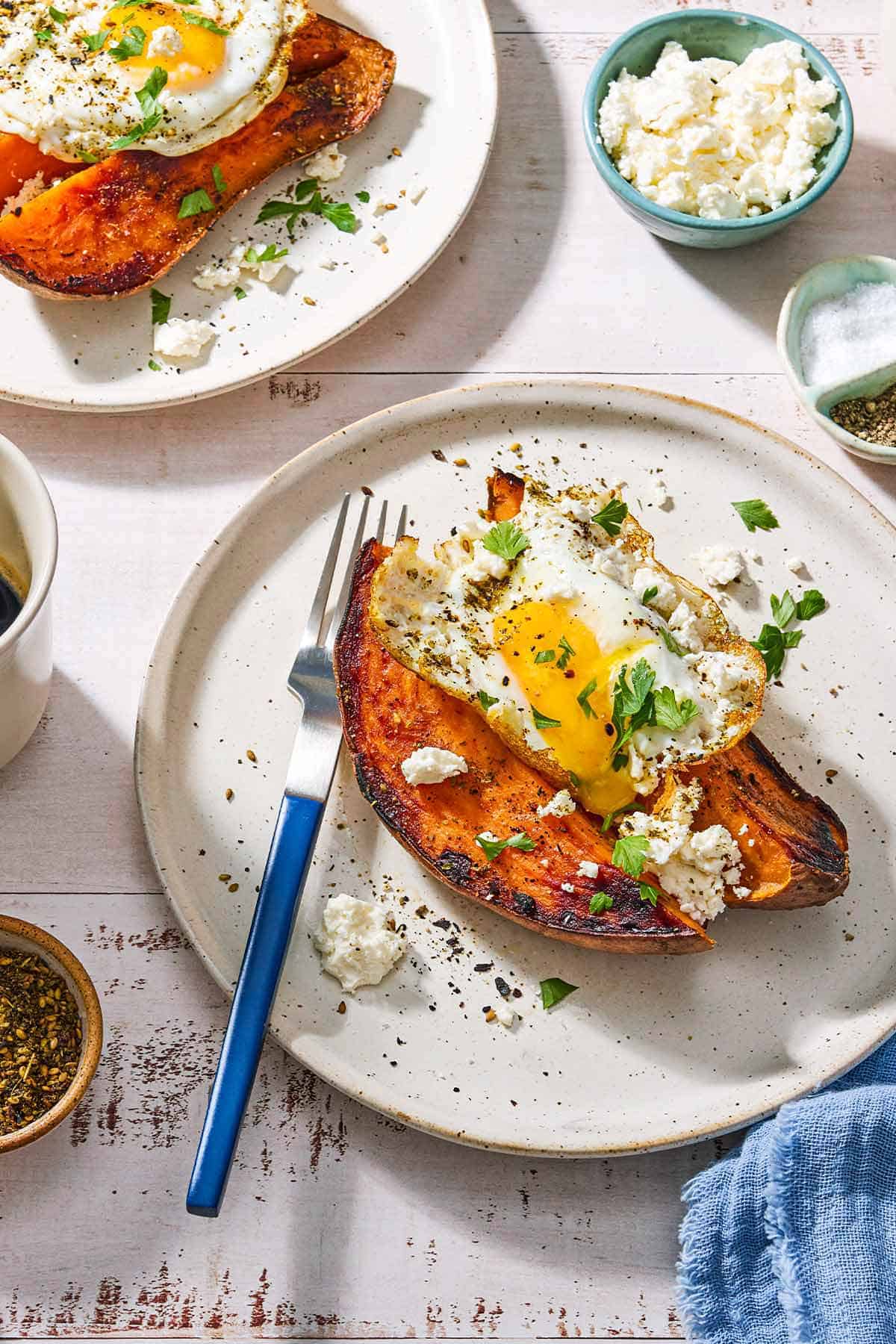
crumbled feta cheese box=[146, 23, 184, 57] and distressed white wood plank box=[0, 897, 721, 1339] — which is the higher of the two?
crumbled feta cheese box=[146, 23, 184, 57]

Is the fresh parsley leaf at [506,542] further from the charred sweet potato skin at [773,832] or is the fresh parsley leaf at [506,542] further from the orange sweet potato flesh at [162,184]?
the orange sweet potato flesh at [162,184]

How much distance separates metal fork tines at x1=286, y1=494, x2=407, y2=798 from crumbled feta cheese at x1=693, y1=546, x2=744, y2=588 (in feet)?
1.91

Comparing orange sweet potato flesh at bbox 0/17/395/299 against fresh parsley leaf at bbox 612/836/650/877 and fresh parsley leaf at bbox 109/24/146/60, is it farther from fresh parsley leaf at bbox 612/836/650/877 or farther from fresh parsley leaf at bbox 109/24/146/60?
fresh parsley leaf at bbox 612/836/650/877

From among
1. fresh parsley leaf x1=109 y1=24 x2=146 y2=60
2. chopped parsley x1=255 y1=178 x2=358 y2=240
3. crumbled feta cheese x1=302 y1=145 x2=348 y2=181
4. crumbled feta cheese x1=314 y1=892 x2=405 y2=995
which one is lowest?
crumbled feta cheese x1=314 y1=892 x2=405 y2=995

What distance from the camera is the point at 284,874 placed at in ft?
7.38

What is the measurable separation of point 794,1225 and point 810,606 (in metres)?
1.10

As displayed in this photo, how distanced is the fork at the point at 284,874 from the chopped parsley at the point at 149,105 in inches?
34.7

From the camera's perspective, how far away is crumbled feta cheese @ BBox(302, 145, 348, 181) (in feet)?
9.32

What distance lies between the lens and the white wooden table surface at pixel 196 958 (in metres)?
2.21

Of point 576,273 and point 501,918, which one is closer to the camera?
point 501,918

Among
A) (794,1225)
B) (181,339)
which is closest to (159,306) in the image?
(181,339)

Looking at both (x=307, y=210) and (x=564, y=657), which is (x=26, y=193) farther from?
(x=564, y=657)

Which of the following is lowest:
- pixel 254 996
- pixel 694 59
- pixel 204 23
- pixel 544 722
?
pixel 254 996

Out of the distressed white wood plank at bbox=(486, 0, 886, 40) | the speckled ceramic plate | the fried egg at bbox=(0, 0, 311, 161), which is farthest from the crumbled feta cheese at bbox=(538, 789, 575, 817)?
the distressed white wood plank at bbox=(486, 0, 886, 40)
